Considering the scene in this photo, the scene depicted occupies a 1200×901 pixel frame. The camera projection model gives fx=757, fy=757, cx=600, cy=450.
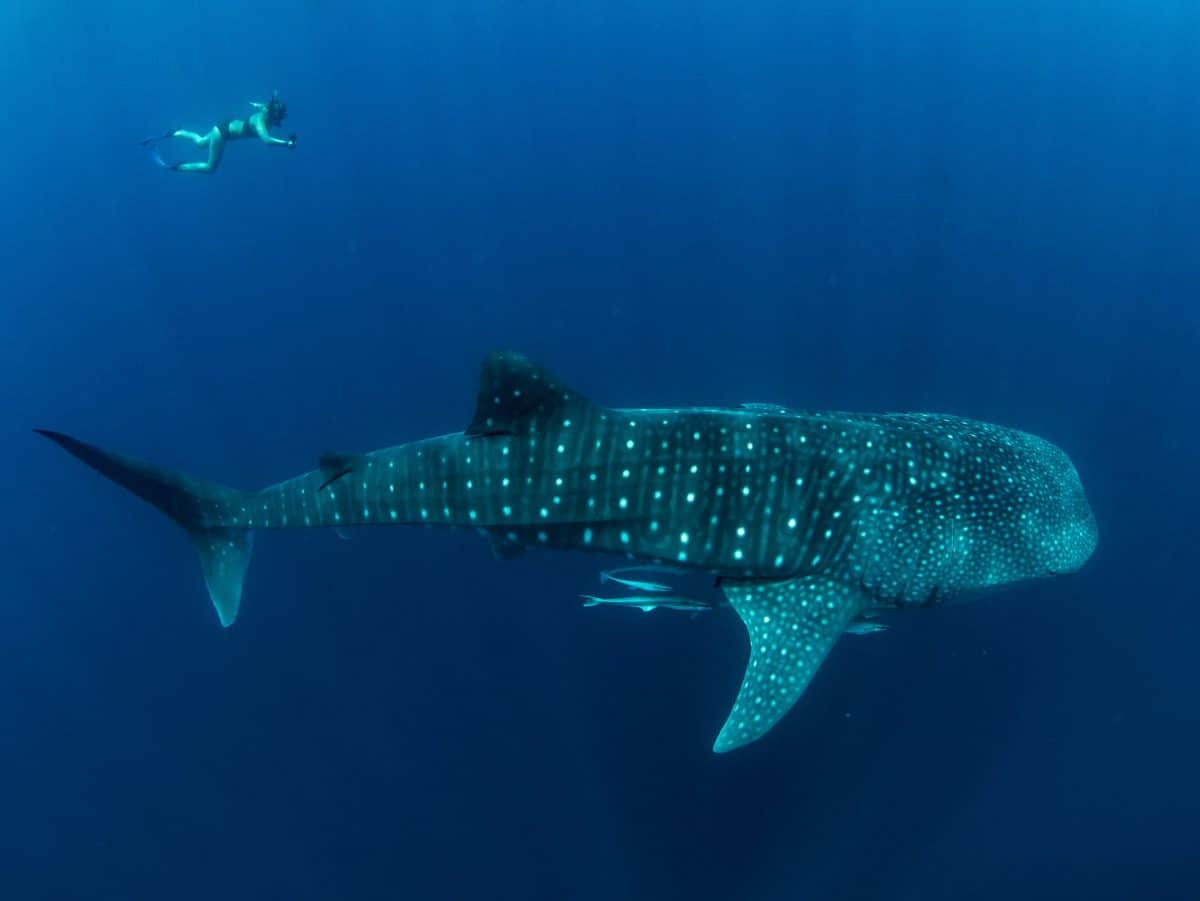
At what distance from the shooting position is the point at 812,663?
471cm

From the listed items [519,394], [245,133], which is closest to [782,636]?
[519,394]

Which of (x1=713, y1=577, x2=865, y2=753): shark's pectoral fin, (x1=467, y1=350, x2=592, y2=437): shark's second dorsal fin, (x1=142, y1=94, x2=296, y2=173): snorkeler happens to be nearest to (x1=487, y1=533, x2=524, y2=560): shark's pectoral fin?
(x1=467, y1=350, x2=592, y2=437): shark's second dorsal fin

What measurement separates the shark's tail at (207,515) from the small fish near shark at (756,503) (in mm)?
520

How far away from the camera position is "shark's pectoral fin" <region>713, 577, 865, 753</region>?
4609 mm

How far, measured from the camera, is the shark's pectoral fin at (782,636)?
15.1 ft

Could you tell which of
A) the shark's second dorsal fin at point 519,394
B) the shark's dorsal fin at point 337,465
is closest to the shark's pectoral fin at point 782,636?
the shark's second dorsal fin at point 519,394

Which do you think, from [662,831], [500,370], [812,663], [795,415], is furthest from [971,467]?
[662,831]

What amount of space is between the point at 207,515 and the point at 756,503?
158 inches

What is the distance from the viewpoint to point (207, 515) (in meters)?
5.66

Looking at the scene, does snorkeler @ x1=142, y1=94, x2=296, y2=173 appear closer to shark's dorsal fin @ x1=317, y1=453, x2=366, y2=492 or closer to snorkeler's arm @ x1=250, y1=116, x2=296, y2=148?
snorkeler's arm @ x1=250, y1=116, x2=296, y2=148

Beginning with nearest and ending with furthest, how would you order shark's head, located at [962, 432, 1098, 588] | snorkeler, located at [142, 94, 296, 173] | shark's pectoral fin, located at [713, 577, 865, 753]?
shark's pectoral fin, located at [713, 577, 865, 753], shark's head, located at [962, 432, 1098, 588], snorkeler, located at [142, 94, 296, 173]

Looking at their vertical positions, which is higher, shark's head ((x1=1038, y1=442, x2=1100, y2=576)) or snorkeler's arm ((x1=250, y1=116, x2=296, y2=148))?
snorkeler's arm ((x1=250, y1=116, x2=296, y2=148))

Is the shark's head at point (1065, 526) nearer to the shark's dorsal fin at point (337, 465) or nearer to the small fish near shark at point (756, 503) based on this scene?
the small fish near shark at point (756, 503)

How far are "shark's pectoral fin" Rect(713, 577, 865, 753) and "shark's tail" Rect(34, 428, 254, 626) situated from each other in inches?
144
